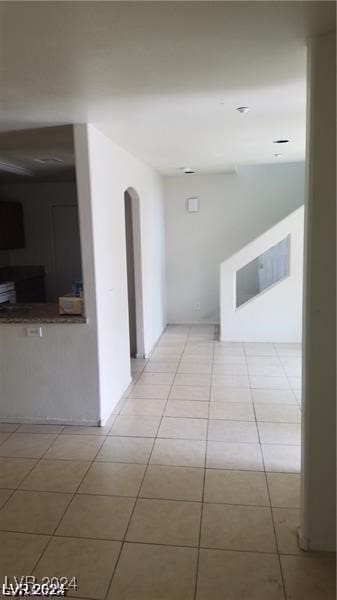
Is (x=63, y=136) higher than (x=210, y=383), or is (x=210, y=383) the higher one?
(x=63, y=136)

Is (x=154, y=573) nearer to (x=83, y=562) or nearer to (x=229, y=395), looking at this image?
(x=83, y=562)

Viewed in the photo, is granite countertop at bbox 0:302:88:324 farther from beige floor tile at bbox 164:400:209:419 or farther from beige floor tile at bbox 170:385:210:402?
beige floor tile at bbox 170:385:210:402

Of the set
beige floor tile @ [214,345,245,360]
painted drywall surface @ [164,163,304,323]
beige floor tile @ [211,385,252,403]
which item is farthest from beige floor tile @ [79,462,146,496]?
painted drywall surface @ [164,163,304,323]

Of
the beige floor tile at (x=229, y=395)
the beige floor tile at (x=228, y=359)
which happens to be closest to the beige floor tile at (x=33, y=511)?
the beige floor tile at (x=229, y=395)

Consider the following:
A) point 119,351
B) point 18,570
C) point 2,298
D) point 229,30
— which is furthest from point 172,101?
point 2,298

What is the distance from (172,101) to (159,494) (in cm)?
242

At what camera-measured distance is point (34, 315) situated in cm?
373

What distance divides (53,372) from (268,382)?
2.25 meters

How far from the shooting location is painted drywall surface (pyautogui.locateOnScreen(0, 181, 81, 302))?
687 centimetres

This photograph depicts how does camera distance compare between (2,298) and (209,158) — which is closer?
(209,158)

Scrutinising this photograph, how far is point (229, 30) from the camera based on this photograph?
Result: 5.75 ft

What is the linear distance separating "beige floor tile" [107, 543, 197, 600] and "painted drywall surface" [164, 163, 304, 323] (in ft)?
17.0

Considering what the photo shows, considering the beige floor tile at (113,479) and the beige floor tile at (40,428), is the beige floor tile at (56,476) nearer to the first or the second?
the beige floor tile at (113,479)

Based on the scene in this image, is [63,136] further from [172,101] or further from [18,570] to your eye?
[18,570]
